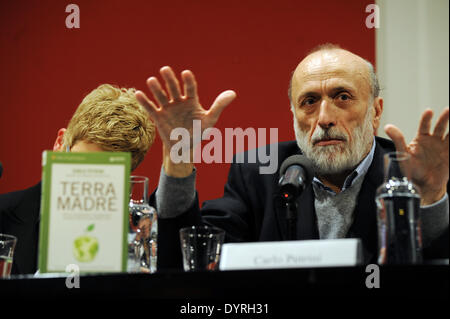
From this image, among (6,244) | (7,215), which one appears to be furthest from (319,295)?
(7,215)

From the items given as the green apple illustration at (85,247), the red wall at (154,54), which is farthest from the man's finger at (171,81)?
the red wall at (154,54)

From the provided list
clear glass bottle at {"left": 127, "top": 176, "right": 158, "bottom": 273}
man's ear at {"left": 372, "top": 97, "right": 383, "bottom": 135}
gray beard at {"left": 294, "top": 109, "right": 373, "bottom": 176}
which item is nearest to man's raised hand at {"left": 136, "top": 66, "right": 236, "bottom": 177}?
clear glass bottle at {"left": 127, "top": 176, "right": 158, "bottom": 273}

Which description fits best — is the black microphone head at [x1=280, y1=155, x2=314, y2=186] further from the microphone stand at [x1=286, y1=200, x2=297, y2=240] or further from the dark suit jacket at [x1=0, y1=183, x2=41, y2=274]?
the dark suit jacket at [x1=0, y1=183, x2=41, y2=274]

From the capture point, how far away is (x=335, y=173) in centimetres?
164

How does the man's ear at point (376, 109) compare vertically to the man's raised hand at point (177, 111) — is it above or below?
above

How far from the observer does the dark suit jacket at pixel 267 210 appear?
148 centimetres

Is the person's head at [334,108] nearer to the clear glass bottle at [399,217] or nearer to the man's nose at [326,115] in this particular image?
the man's nose at [326,115]

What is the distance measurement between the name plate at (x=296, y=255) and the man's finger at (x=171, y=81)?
0.37 meters

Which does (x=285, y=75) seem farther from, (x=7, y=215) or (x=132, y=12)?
(x=7, y=215)

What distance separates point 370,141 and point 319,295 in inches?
38.6

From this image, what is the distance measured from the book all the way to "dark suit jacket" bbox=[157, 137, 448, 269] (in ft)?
1.49

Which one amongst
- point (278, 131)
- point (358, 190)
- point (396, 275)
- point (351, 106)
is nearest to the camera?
point (396, 275)

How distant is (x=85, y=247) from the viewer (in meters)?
0.90

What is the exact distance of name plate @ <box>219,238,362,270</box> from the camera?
2.54ft
